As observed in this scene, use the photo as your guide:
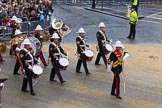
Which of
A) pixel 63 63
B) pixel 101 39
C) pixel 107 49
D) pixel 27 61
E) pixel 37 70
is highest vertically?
pixel 27 61

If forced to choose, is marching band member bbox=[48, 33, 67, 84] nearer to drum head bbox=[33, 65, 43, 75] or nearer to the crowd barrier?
drum head bbox=[33, 65, 43, 75]

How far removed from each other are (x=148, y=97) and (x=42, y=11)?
56.0 ft

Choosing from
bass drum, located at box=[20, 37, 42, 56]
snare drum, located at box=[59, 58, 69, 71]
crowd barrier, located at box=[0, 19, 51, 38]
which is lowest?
crowd barrier, located at box=[0, 19, 51, 38]

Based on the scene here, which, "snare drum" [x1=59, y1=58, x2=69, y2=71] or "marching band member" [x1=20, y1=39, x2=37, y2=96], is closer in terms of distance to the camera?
"marching band member" [x1=20, y1=39, x2=37, y2=96]

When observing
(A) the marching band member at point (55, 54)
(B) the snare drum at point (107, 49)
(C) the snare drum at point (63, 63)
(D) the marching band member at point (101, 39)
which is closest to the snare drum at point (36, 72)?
(A) the marching band member at point (55, 54)

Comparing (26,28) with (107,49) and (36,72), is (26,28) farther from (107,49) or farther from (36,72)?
(36,72)

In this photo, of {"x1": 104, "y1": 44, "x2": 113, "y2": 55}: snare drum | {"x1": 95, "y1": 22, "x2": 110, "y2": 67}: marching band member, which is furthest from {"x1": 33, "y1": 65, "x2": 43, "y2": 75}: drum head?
{"x1": 104, "y1": 44, "x2": 113, "y2": 55}: snare drum

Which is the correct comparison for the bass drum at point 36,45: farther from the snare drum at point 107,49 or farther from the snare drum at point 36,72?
the snare drum at point 107,49

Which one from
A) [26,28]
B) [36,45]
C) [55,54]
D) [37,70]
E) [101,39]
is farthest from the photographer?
[26,28]

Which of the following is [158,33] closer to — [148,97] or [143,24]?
[143,24]

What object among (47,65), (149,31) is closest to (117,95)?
(47,65)

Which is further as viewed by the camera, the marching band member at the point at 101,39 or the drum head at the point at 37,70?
the marching band member at the point at 101,39

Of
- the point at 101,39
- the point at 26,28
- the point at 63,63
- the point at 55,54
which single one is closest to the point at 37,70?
the point at 55,54

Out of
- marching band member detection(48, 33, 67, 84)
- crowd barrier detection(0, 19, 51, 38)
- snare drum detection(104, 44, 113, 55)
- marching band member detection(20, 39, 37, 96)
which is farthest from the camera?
crowd barrier detection(0, 19, 51, 38)
